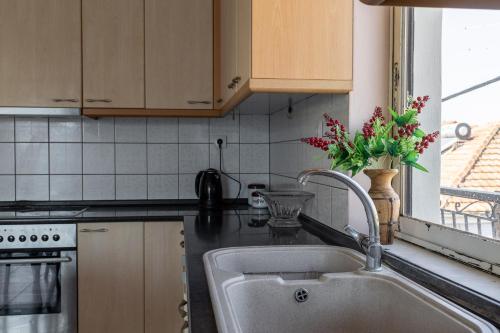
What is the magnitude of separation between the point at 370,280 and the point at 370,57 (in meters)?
0.83

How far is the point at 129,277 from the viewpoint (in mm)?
2516

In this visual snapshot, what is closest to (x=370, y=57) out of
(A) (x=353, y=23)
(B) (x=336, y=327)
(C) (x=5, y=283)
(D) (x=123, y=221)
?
(A) (x=353, y=23)

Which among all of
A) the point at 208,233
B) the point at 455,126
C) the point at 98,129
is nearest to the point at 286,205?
the point at 208,233

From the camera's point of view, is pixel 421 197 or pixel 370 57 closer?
pixel 421 197

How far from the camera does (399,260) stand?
1305mm

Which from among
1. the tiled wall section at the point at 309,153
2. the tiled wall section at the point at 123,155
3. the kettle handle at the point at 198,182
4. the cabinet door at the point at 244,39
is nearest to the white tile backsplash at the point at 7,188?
the tiled wall section at the point at 123,155

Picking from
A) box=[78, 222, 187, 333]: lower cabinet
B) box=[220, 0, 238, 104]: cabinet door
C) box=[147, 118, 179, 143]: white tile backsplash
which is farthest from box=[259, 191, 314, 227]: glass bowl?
box=[147, 118, 179, 143]: white tile backsplash

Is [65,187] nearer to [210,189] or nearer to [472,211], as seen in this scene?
[210,189]

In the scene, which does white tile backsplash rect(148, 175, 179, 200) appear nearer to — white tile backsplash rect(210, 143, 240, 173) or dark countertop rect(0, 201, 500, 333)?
dark countertop rect(0, 201, 500, 333)

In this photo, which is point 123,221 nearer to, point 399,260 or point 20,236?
point 20,236

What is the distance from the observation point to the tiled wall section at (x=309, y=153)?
1.79 meters

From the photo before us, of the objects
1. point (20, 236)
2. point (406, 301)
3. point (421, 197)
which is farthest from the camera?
point (20, 236)

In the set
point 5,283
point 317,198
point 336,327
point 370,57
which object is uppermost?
point 370,57

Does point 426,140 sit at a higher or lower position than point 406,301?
higher
